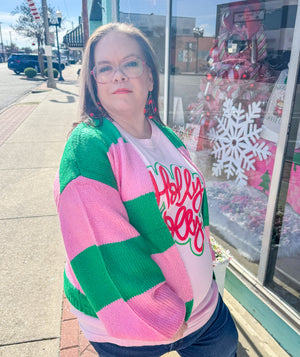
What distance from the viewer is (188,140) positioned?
12.6 feet

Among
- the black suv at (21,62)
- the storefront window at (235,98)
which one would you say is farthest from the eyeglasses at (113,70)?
the black suv at (21,62)

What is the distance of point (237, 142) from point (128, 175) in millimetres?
1982

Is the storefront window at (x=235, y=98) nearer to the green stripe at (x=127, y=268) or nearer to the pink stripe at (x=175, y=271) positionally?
the pink stripe at (x=175, y=271)

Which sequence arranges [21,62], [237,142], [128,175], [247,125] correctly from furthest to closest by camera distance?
[21,62]
[237,142]
[247,125]
[128,175]

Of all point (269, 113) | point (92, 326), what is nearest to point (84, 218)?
point (92, 326)

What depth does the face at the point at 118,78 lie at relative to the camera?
135 cm

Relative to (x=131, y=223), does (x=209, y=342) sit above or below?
below

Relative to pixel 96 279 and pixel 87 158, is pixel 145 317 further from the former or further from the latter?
pixel 87 158

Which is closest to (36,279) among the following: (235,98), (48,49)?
(235,98)

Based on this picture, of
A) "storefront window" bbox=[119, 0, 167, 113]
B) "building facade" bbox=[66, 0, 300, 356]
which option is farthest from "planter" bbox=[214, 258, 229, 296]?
"storefront window" bbox=[119, 0, 167, 113]

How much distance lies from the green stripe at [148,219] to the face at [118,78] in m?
0.41

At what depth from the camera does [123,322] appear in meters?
1.07

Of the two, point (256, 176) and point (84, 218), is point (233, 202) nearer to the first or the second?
point (256, 176)

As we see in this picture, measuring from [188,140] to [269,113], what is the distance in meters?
1.33
